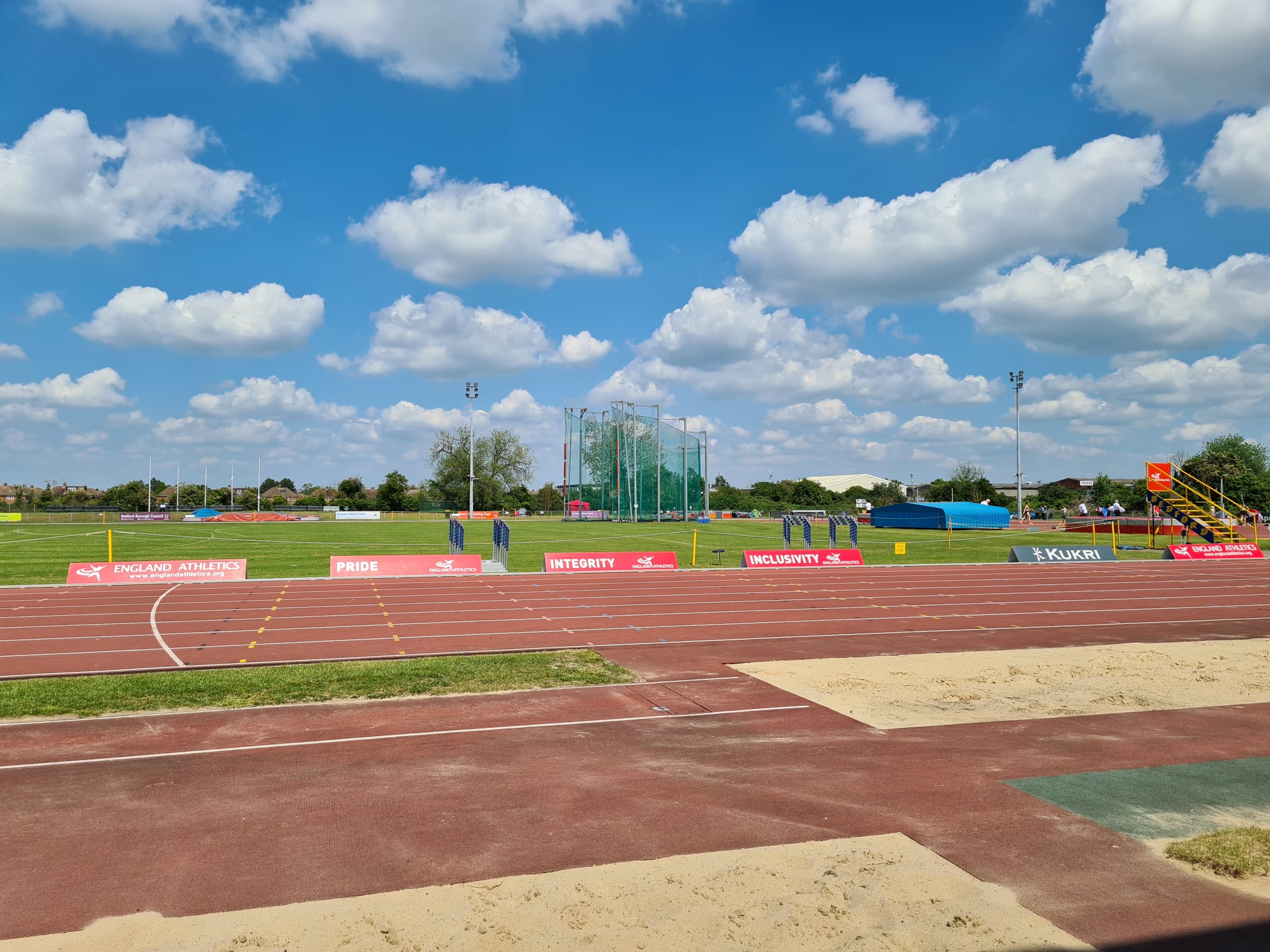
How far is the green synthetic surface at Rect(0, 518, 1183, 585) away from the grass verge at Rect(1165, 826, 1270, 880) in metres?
26.7

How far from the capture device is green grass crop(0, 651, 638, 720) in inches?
427

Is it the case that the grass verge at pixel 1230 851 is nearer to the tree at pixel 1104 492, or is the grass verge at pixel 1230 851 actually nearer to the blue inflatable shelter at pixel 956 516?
the blue inflatable shelter at pixel 956 516

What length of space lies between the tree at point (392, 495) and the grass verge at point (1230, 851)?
378 ft

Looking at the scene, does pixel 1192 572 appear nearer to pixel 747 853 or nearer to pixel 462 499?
pixel 747 853

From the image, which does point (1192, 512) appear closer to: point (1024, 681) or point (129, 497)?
point (1024, 681)

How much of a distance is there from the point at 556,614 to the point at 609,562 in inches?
443

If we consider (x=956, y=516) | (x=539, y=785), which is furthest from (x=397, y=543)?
(x=539, y=785)

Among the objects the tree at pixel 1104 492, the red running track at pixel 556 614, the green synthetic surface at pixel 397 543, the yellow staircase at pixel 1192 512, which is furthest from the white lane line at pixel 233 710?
the tree at pixel 1104 492

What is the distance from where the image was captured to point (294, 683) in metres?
12.1

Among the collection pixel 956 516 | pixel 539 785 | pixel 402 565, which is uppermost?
pixel 956 516

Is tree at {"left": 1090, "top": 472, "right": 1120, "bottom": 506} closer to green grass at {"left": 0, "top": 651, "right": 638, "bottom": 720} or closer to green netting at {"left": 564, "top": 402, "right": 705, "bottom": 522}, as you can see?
green netting at {"left": 564, "top": 402, "right": 705, "bottom": 522}

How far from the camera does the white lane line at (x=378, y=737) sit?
8.45m

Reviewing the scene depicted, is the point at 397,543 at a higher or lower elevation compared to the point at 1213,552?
higher

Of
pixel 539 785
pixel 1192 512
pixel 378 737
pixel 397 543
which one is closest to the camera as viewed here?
pixel 539 785
